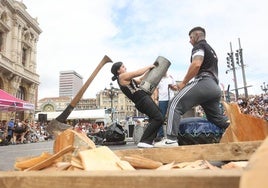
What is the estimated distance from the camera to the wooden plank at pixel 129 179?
2.26 ft

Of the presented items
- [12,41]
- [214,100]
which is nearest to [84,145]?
[214,100]

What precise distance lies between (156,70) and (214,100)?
890 millimetres

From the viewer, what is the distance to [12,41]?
36.2 meters

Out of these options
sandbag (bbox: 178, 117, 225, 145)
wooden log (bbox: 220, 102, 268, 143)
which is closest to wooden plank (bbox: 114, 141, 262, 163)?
wooden log (bbox: 220, 102, 268, 143)

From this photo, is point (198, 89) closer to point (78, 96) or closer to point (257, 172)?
point (78, 96)

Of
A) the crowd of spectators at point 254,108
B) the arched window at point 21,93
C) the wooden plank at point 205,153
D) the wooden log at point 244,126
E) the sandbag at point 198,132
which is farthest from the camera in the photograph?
the arched window at point 21,93

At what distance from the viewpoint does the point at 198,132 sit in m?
4.76

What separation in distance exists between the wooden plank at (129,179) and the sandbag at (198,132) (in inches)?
158

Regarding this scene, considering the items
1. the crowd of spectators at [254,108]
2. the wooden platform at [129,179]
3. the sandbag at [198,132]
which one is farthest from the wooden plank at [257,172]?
the crowd of spectators at [254,108]

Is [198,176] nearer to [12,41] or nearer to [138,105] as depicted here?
[138,105]

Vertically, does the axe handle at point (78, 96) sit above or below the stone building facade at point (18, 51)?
below

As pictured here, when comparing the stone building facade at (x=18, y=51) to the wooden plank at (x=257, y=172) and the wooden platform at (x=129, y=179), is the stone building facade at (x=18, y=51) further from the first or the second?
the wooden plank at (x=257, y=172)

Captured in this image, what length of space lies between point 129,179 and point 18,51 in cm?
3944

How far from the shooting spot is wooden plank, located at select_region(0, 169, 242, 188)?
689 mm
